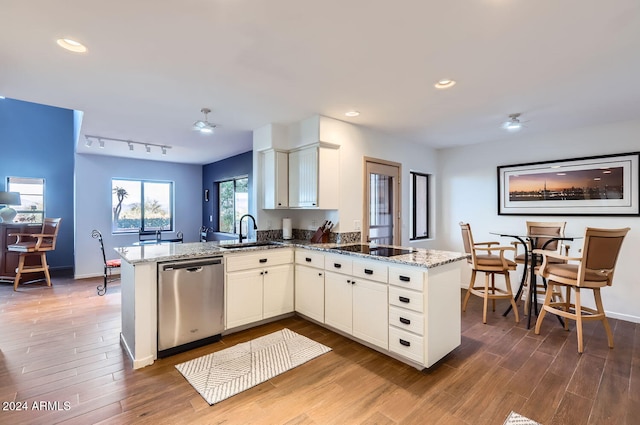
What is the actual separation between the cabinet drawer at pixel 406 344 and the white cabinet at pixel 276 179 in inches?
83.9

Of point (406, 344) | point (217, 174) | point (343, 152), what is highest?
point (217, 174)

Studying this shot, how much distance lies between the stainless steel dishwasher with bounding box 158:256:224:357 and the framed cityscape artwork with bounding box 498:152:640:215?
4.36 metres

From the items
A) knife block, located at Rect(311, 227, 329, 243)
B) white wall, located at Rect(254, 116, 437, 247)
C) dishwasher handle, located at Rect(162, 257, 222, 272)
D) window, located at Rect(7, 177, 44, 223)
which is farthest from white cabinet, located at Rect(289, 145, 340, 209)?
window, located at Rect(7, 177, 44, 223)

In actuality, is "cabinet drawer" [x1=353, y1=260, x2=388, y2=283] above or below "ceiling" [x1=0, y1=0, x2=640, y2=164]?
below

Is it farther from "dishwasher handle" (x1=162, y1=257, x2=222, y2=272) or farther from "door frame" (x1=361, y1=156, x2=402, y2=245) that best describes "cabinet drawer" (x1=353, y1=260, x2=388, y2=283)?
"dishwasher handle" (x1=162, y1=257, x2=222, y2=272)

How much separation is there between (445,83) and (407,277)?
5.74 feet

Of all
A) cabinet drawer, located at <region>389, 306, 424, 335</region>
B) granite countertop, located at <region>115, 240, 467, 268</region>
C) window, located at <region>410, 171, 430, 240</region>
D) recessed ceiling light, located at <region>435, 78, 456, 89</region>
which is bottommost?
cabinet drawer, located at <region>389, 306, 424, 335</region>

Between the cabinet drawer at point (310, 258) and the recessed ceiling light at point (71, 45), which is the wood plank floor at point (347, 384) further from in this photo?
the recessed ceiling light at point (71, 45)

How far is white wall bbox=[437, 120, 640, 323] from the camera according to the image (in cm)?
364

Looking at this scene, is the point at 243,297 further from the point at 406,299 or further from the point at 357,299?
the point at 406,299

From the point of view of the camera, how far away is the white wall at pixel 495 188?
364 centimetres

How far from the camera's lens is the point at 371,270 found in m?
2.74

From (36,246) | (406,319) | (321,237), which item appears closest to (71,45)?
(321,237)

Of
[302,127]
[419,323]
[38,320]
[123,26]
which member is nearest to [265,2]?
[123,26]
